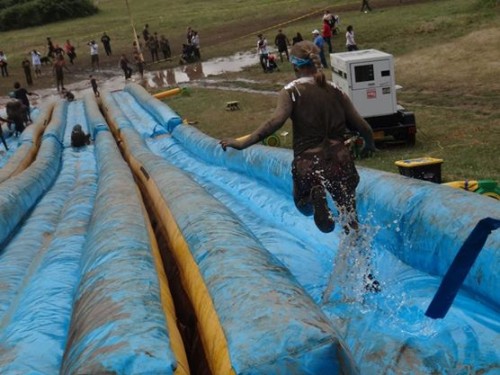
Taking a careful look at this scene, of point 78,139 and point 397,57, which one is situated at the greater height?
point 78,139

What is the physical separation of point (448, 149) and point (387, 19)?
16.3 metres

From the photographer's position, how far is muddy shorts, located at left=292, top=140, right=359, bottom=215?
4.27m

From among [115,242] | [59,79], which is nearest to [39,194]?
[115,242]

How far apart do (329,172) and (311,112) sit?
1.34 ft

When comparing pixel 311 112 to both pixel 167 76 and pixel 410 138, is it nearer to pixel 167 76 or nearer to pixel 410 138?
pixel 410 138

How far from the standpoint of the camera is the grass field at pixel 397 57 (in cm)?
1050

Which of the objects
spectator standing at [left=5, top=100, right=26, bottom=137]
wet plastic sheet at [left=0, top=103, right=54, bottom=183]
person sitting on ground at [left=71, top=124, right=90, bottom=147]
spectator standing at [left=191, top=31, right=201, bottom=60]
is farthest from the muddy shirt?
spectator standing at [left=191, top=31, right=201, bottom=60]

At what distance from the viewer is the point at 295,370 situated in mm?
2469

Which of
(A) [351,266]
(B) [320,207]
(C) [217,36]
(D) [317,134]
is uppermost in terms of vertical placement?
(D) [317,134]

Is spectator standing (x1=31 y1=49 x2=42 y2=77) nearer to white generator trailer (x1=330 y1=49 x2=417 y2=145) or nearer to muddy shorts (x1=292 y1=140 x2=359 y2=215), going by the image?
white generator trailer (x1=330 y1=49 x2=417 y2=145)

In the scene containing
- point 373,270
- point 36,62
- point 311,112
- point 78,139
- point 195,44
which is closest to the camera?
point 311,112

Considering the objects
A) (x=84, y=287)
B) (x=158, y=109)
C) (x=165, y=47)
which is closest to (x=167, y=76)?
Result: (x=165, y=47)

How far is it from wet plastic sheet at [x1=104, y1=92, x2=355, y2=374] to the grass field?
4.99 meters

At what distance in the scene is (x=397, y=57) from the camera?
1933cm
